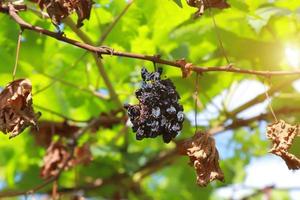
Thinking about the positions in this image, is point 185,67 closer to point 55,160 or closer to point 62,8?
point 62,8

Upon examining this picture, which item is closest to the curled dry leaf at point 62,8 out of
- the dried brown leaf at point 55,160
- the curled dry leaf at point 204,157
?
the curled dry leaf at point 204,157

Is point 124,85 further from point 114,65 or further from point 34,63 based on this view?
point 34,63

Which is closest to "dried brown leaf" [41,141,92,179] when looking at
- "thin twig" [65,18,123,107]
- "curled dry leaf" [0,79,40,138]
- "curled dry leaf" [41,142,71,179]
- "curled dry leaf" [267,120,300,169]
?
"curled dry leaf" [41,142,71,179]

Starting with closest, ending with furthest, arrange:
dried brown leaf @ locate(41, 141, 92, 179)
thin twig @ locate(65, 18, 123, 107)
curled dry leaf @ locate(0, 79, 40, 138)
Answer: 1. curled dry leaf @ locate(0, 79, 40, 138)
2. thin twig @ locate(65, 18, 123, 107)
3. dried brown leaf @ locate(41, 141, 92, 179)

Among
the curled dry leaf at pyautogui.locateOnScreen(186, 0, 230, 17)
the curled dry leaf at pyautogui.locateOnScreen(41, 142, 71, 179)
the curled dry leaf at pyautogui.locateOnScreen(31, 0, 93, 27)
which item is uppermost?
the curled dry leaf at pyautogui.locateOnScreen(31, 0, 93, 27)

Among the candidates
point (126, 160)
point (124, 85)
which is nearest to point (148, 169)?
point (126, 160)

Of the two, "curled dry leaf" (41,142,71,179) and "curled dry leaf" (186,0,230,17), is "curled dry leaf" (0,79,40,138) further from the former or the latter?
"curled dry leaf" (41,142,71,179)

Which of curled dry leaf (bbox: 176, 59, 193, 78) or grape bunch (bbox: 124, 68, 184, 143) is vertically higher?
curled dry leaf (bbox: 176, 59, 193, 78)

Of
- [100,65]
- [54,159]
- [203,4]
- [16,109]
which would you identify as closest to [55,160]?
[54,159]
